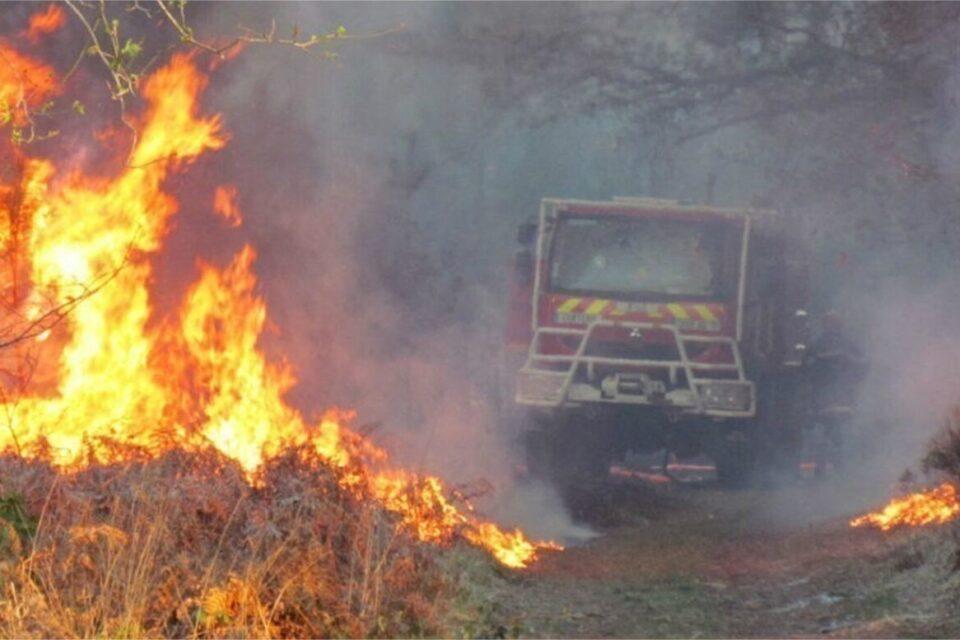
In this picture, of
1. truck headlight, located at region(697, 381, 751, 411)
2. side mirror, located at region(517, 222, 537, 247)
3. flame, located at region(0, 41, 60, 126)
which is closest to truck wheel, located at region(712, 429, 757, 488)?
truck headlight, located at region(697, 381, 751, 411)

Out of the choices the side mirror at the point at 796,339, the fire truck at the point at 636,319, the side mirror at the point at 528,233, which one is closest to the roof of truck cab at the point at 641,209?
the fire truck at the point at 636,319

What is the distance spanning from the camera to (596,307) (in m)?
15.0

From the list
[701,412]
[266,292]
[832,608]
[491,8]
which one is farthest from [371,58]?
[832,608]

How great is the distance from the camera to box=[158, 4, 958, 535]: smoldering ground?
1606 centimetres

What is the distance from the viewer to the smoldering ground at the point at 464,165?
16.1 meters

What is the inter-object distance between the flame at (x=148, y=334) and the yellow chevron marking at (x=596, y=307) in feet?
11.9

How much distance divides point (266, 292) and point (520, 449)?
10.6 feet

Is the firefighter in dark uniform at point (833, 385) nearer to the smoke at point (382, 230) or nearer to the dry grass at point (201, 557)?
the smoke at point (382, 230)

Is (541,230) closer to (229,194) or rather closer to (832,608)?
(229,194)

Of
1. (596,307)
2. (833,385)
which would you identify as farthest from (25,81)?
(833,385)

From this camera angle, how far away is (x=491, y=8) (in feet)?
57.2

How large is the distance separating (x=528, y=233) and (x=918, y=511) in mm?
5640

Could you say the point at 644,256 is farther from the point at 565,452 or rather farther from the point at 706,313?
the point at 565,452

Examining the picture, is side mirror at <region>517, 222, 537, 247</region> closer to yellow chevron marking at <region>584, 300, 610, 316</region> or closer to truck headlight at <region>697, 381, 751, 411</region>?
yellow chevron marking at <region>584, 300, 610, 316</region>
